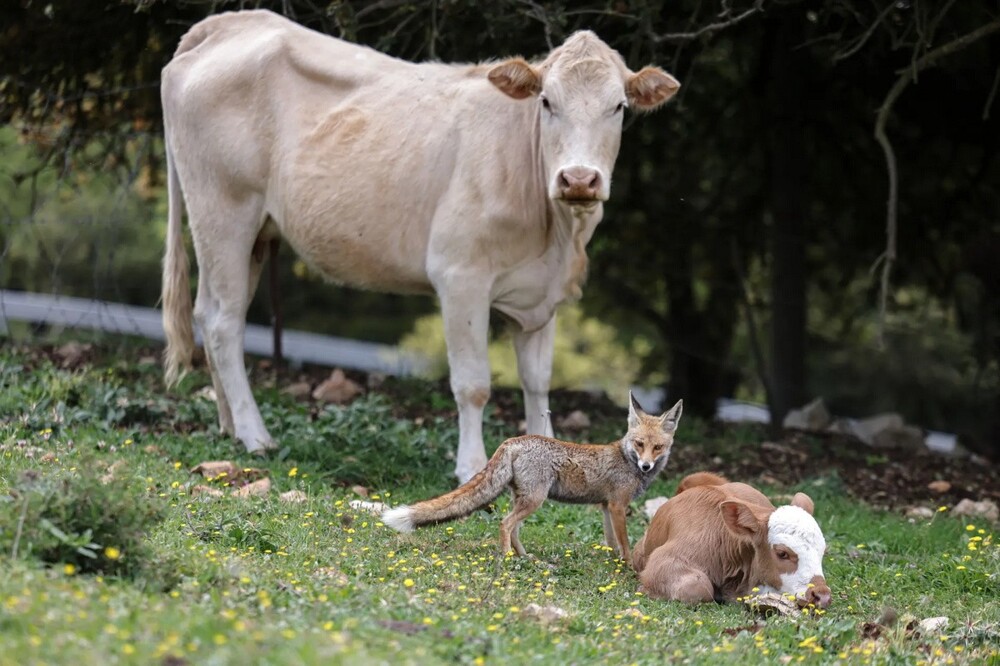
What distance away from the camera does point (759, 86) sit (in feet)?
49.3

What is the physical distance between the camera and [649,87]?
941cm

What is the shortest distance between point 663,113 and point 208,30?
19.2ft

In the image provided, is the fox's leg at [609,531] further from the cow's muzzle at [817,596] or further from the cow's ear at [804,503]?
the cow's muzzle at [817,596]

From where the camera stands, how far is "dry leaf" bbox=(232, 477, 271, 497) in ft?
27.8

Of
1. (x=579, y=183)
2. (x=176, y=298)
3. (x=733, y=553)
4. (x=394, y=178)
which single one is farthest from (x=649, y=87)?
(x=176, y=298)

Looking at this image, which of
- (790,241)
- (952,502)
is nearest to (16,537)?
(952,502)

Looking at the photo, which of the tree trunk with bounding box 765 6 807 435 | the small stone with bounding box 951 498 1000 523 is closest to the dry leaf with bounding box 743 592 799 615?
the small stone with bounding box 951 498 1000 523

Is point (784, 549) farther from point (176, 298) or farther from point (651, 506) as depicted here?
point (176, 298)

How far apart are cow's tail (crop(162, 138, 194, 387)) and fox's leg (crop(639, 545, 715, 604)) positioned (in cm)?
461

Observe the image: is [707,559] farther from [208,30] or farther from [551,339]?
[208,30]

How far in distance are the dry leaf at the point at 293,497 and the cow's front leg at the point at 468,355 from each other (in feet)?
3.94

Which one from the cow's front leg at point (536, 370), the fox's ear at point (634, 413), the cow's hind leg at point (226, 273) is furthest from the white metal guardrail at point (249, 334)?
the fox's ear at point (634, 413)

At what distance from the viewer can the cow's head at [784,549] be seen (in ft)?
23.4

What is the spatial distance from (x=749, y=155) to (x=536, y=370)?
7246 mm
